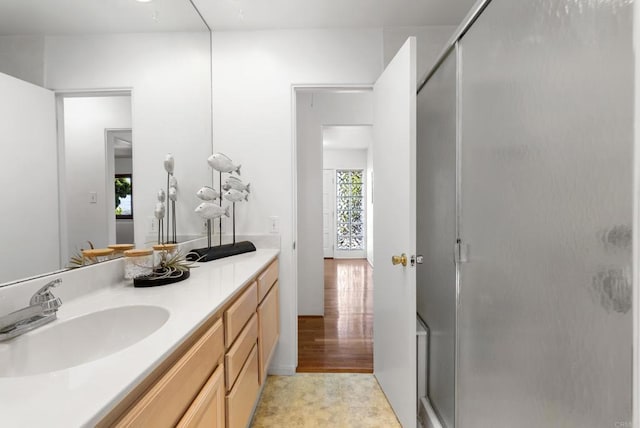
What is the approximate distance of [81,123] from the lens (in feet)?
3.48

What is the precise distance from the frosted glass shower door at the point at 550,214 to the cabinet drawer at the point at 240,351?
94cm

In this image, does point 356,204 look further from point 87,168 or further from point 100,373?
point 100,373

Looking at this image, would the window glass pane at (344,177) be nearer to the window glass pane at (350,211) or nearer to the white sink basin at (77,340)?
the window glass pane at (350,211)

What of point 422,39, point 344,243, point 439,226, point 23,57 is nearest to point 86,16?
point 23,57

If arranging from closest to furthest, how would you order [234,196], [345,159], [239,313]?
1. [239,313]
2. [234,196]
3. [345,159]

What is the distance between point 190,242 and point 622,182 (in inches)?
75.7

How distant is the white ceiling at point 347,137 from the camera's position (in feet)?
15.1

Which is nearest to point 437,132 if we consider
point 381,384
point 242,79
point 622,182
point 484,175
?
point 484,175

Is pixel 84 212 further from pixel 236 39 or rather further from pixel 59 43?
pixel 236 39

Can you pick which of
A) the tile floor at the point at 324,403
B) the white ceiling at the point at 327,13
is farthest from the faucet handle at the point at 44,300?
the white ceiling at the point at 327,13

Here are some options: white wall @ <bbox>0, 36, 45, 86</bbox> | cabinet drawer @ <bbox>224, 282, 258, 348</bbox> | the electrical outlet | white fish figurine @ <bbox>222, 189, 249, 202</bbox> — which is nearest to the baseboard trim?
cabinet drawer @ <bbox>224, 282, 258, 348</bbox>

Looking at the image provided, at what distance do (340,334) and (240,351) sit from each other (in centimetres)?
163

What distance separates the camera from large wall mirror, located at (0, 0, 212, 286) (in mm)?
846

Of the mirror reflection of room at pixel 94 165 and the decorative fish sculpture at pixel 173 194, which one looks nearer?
the mirror reflection of room at pixel 94 165
